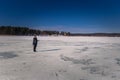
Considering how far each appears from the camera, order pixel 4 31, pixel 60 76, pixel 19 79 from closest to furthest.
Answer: pixel 19 79 → pixel 60 76 → pixel 4 31

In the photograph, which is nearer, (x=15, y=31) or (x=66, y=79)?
(x=66, y=79)

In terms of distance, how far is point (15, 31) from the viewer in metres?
92.8

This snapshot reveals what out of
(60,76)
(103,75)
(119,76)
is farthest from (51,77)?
(119,76)

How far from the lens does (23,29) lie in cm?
9488

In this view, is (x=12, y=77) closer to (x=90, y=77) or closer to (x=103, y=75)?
(x=90, y=77)

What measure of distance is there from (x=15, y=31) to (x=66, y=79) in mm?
91571

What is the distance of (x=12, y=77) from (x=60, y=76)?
54.7 inches

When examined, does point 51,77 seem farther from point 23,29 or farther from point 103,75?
point 23,29

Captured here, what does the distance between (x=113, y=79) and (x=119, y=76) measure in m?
0.42

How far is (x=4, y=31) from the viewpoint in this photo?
89.9 m

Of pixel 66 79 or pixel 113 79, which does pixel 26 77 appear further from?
pixel 113 79

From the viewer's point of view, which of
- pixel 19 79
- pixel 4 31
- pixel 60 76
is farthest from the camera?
pixel 4 31

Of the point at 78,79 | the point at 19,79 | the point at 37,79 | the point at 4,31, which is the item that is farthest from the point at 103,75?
the point at 4,31

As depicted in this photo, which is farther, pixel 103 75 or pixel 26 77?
pixel 103 75
